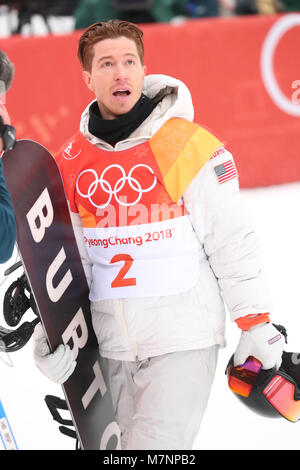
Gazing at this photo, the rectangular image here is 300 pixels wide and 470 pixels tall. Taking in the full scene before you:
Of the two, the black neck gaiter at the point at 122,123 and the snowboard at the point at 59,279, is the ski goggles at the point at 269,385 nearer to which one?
the snowboard at the point at 59,279

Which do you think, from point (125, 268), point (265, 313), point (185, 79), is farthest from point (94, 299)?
point (185, 79)

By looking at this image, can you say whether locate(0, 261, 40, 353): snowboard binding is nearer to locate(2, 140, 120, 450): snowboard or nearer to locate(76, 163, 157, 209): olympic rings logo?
locate(2, 140, 120, 450): snowboard

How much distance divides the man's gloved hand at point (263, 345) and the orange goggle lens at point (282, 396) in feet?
0.15

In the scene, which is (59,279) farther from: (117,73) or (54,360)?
(117,73)

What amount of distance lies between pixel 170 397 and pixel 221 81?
355cm

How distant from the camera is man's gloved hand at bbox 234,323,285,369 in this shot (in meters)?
1.97

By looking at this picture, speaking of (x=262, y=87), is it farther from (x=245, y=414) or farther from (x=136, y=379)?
(x=136, y=379)

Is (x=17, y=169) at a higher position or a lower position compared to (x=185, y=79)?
higher

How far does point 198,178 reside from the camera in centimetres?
193

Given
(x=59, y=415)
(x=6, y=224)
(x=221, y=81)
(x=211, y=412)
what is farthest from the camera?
(x=221, y=81)

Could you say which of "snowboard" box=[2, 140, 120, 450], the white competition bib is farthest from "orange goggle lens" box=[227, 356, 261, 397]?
"snowboard" box=[2, 140, 120, 450]

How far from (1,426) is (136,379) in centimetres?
41

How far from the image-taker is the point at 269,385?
2.01m

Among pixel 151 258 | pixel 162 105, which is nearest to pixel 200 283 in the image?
pixel 151 258
